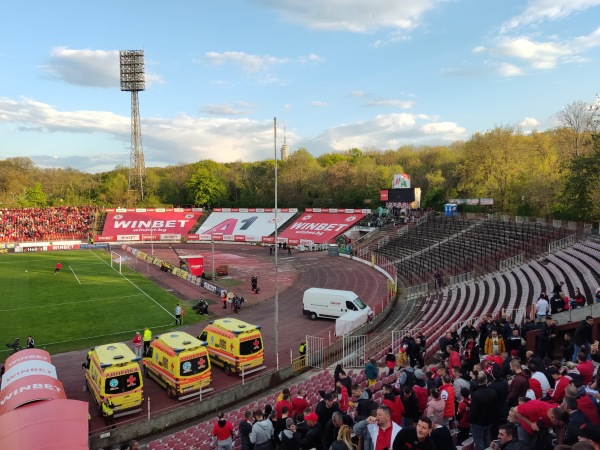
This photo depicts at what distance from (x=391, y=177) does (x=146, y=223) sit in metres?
45.2

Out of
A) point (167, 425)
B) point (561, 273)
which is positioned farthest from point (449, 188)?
point (167, 425)

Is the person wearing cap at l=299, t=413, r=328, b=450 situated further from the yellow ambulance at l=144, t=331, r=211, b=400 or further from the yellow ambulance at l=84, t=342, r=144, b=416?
the yellow ambulance at l=144, t=331, r=211, b=400

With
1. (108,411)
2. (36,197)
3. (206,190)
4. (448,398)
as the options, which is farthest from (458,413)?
(36,197)

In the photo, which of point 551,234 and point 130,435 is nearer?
point 130,435

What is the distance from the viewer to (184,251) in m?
60.7

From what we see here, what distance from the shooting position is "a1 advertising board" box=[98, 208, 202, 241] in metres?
71.6

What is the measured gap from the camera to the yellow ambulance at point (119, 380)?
15.6 meters

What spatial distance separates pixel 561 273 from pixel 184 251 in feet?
154

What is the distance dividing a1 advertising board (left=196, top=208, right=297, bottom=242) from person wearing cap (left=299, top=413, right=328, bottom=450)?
59.2m

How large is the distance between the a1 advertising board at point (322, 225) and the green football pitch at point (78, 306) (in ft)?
88.9

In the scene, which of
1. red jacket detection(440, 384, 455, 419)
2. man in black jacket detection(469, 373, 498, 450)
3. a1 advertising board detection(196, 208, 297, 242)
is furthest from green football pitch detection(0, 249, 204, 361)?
a1 advertising board detection(196, 208, 297, 242)

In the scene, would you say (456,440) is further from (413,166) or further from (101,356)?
(413,166)

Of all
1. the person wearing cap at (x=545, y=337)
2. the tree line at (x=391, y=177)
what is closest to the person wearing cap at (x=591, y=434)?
the person wearing cap at (x=545, y=337)

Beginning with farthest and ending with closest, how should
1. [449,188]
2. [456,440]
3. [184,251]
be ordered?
[449,188] < [184,251] < [456,440]
